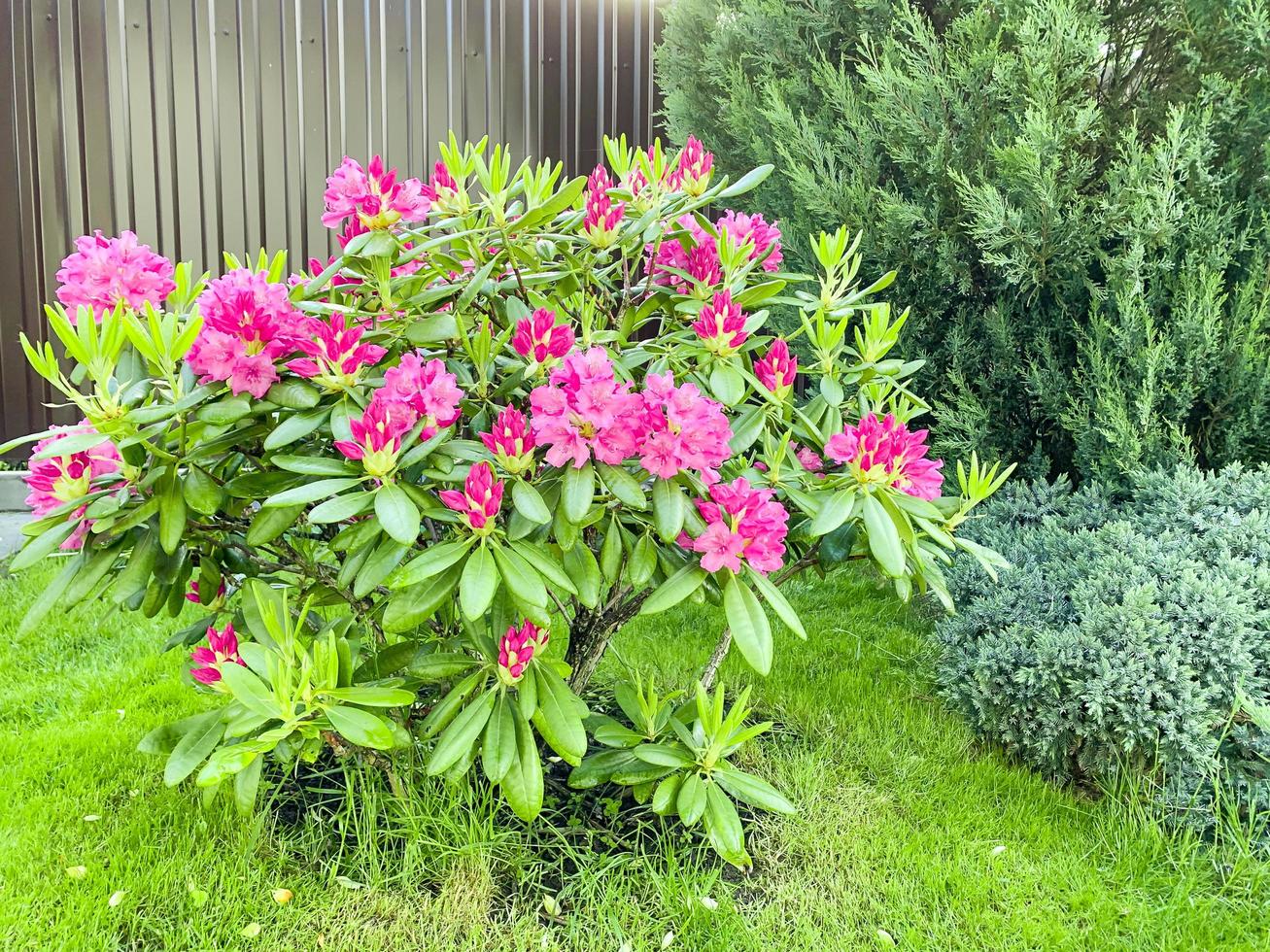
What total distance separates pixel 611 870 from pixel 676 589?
70 centimetres

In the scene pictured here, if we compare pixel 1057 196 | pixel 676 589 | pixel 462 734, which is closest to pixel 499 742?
pixel 462 734

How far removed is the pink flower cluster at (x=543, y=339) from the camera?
4.96 ft

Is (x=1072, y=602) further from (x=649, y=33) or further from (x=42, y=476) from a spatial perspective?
(x=649, y=33)

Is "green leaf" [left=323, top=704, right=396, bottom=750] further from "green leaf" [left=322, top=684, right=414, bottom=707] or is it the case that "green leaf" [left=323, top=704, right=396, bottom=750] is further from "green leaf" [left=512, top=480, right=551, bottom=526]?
"green leaf" [left=512, top=480, right=551, bottom=526]

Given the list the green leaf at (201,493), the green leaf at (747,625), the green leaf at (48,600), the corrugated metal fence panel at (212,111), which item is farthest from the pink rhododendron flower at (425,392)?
the corrugated metal fence panel at (212,111)

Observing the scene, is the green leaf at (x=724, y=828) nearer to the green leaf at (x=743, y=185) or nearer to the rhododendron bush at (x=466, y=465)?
the rhododendron bush at (x=466, y=465)

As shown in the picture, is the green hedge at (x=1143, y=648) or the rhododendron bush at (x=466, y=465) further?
the green hedge at (x=1143, y=648)

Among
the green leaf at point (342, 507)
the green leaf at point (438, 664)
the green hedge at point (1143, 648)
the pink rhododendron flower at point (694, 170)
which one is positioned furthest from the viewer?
the green hedge at point (1143, 648)

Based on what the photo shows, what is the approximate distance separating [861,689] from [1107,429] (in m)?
1.12

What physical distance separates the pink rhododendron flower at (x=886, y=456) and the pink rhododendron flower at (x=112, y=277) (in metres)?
1.31

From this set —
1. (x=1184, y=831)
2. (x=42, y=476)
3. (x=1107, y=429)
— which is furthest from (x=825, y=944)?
(x=1107, y=429)

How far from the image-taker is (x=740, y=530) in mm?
1470

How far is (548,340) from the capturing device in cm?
152

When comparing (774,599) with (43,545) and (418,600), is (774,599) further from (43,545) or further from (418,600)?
(43,545)
